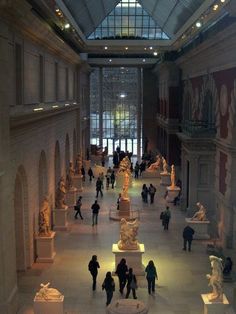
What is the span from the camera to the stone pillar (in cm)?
1549

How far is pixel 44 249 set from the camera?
71.7 feet

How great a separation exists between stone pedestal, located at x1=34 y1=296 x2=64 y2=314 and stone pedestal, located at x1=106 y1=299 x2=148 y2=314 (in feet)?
5.64

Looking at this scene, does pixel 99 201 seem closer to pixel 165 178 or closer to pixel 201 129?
pixel 165 178

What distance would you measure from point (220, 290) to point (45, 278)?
6.88 metres

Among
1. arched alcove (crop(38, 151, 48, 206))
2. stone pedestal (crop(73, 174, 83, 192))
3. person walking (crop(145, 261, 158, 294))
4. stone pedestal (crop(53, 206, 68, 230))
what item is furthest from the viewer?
stone pedestal (crop(73, 174, 83, 192))

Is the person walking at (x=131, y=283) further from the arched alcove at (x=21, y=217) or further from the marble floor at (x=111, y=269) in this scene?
the arched alcove at (x=21, y=217)

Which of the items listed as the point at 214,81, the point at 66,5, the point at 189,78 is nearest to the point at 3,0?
the point at 214,81

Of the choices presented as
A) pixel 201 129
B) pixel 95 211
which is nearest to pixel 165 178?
pixel 201 129

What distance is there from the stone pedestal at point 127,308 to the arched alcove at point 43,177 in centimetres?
1008

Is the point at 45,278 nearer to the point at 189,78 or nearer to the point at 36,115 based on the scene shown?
the point at 36,115

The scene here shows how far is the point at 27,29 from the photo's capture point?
2002 centimetres

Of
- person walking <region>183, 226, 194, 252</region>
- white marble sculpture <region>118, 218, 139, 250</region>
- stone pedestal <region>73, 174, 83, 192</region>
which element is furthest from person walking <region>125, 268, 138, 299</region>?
stone pedestal <region>73, 174, 83, 192</region>

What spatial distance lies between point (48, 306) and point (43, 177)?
34.5 feet

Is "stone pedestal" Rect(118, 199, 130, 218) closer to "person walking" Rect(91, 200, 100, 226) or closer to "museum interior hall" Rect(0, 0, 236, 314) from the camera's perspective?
"museum interior hall" Rect(0, 0, 236, 314)
